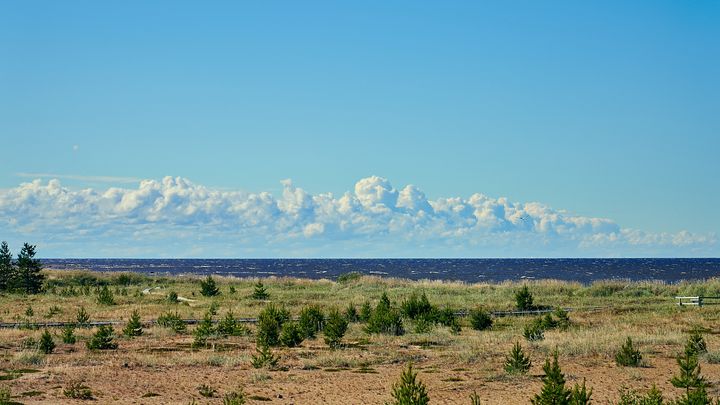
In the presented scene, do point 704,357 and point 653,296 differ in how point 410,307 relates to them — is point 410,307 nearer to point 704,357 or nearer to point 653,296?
point 704,357

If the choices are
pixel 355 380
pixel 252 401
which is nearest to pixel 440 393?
pixel 355 380

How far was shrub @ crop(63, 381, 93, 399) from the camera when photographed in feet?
61.3

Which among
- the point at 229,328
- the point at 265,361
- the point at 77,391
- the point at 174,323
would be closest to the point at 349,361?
the point at 265,361

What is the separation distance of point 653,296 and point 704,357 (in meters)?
33.8

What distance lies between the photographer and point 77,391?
19.0m

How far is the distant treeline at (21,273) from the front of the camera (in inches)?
2233

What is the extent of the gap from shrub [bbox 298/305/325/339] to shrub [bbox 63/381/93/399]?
514 inches

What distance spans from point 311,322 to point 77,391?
49.5 ft

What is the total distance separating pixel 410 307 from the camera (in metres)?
40.3

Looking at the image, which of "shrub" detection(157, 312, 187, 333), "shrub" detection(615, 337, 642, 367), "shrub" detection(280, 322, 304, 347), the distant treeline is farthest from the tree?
"shrub" detection(615, 337, 642, 367)

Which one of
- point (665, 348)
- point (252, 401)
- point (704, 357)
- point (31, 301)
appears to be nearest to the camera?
point (252, 401)

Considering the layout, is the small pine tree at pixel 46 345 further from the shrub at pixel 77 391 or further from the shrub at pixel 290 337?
the shrub at pixel 290 337

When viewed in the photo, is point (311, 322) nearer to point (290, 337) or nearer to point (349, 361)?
point (290, 337)

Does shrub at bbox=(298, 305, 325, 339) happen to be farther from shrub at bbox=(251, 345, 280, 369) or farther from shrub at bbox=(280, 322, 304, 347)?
shrub at bbox=(251, 345, 280, 369)
